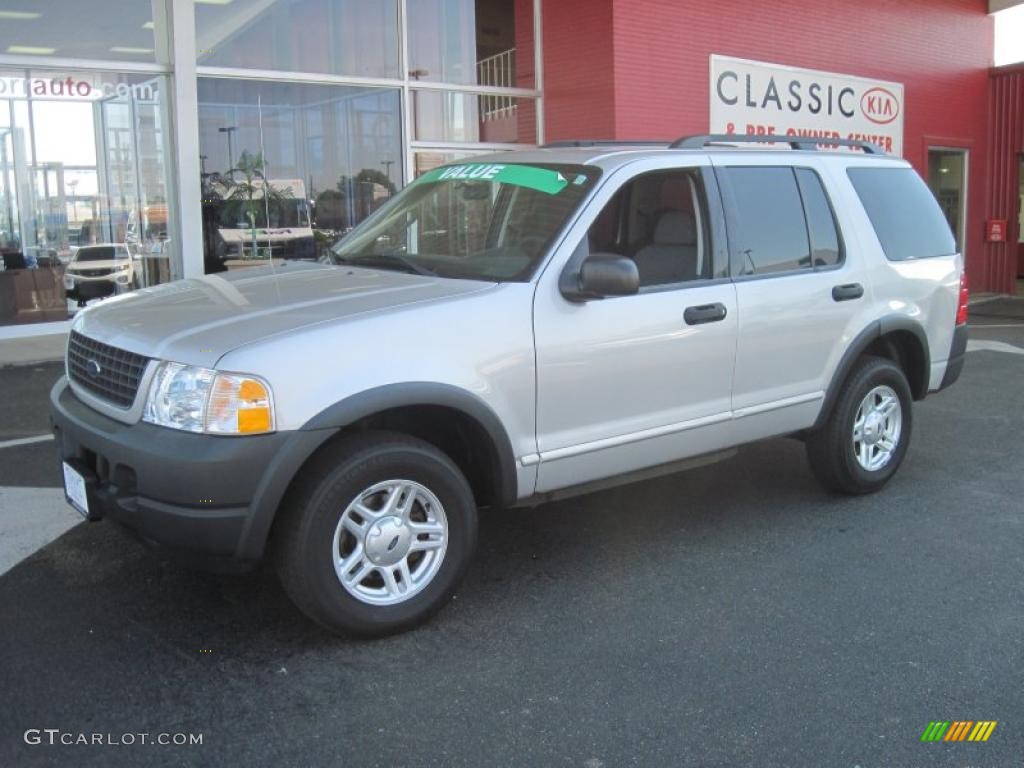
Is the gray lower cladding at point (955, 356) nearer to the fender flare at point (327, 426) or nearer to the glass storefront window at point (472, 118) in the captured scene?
the fender flare at point (327, 426)

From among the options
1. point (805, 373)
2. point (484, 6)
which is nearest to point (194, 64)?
point (484, 6)

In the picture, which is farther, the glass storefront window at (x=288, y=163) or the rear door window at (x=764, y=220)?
A: the glass storefront window at (x=288, y=163)

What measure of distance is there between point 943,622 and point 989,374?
246 inches

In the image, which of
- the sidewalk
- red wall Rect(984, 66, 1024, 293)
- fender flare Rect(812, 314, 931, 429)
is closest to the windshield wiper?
fender flare Rect(812, 314, 931, 429)

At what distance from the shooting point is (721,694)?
3.29m

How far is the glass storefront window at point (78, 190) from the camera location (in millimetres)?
10914

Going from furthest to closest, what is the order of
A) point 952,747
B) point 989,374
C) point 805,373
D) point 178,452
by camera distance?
point 989,374
point 805,373
point 178,452
point 952,747

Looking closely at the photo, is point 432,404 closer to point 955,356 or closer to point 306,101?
point 955,356

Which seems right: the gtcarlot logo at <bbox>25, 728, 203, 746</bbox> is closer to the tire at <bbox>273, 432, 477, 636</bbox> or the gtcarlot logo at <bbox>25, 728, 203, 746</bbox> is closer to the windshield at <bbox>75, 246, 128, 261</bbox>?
the tire at <bbox>273, 432, 477, 636</bbox>

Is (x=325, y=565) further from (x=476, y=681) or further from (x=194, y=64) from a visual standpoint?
(x=194, y=64)

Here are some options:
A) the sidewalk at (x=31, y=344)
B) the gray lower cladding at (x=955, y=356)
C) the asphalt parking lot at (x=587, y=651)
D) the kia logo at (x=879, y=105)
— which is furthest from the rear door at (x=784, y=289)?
the kia logo at (x=879, y=105)

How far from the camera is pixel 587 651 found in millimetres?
3600

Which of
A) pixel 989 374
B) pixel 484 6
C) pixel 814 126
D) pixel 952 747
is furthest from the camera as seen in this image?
pixel 814 126

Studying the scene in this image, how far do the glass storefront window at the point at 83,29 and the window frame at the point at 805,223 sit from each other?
8.41 metres
